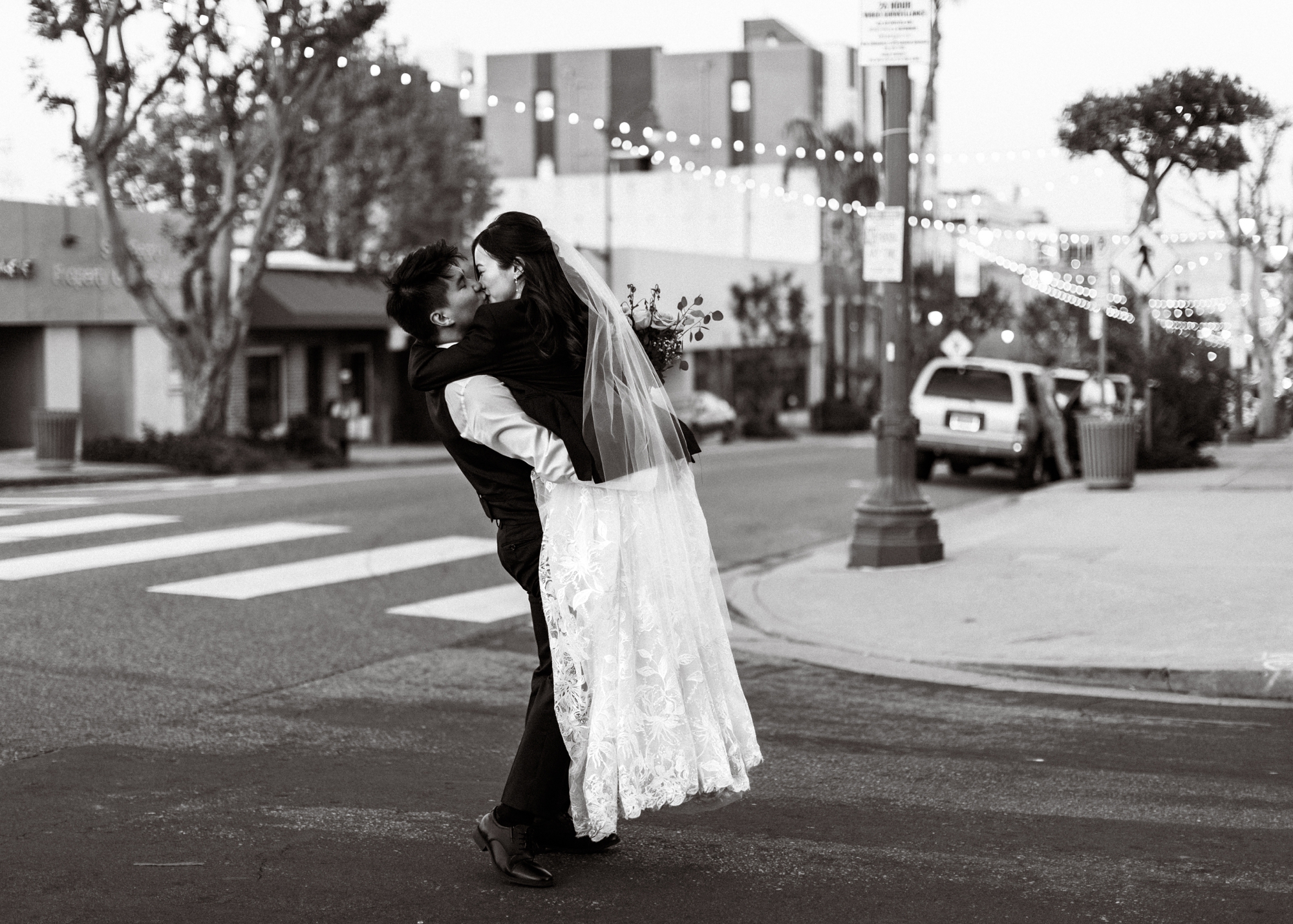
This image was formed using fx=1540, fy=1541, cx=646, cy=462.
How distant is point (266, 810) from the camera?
5.08 metres

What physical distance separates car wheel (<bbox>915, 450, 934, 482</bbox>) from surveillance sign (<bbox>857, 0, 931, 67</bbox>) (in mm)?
11557

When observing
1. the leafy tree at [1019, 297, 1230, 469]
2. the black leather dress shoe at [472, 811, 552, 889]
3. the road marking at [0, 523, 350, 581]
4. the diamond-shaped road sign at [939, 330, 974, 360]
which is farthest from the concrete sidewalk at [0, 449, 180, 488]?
the diamond-shaped road sign at [939, 330, 974, 360]

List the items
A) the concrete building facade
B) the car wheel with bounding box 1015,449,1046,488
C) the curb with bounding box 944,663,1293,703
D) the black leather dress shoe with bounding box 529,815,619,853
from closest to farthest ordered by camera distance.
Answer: the black leather dress shoe with bounding box 529,815,619,853, the curb with bounding box 944,663,1293,703, the car wheel with bounding box 1015,449,1046,488, the concrete building facade

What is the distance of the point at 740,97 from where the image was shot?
60875mm

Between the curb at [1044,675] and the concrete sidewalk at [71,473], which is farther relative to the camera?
the concrete sidewalk at [71,473]

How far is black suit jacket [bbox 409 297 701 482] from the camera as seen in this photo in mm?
4320

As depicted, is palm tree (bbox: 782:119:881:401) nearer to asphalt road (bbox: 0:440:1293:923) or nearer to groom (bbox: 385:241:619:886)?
asphalt road (bbox: 0:440:1293:923)

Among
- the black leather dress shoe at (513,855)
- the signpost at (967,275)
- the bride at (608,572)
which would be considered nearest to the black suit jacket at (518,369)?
the bride at (608,572)

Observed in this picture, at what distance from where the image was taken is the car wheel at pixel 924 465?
22.5m

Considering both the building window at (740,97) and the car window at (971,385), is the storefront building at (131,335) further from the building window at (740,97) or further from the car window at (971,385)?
the building window at (740,97)

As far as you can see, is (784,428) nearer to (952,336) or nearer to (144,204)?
(952,336)

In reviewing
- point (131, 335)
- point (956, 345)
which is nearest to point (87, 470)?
point (131, 335)

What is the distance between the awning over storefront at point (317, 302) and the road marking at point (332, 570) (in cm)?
1899

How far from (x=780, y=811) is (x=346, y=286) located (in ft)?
99.1
